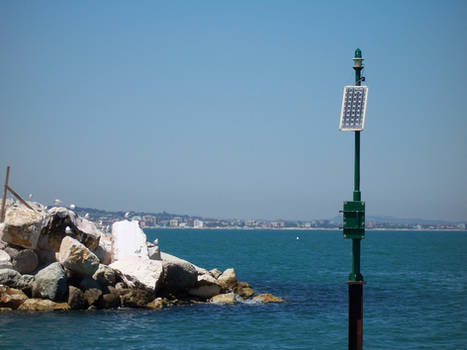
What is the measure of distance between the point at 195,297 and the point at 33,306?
8.19 metres

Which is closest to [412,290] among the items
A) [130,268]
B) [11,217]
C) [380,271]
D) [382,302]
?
[382,302]

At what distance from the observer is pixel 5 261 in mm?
25641

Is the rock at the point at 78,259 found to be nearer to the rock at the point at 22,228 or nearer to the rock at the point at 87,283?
the rock at the point at 87,283

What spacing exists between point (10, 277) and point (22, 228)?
2.13 meters

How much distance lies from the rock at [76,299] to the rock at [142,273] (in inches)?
105

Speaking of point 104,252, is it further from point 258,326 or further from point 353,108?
point 353,108

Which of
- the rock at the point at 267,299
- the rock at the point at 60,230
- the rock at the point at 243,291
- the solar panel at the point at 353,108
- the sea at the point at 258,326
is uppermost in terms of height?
the solar panel at the point at 353,108

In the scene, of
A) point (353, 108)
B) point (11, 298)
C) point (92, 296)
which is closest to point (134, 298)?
point (92, 296)

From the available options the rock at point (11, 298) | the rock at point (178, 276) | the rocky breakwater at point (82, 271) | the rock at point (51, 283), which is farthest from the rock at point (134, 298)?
the rock at point (11, 298)

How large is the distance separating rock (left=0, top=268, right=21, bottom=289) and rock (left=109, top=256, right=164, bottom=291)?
4.51 meters

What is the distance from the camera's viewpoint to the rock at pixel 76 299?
25.3m

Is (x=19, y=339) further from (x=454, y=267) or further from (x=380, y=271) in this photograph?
(x=454, y=267)

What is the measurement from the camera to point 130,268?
2823cm

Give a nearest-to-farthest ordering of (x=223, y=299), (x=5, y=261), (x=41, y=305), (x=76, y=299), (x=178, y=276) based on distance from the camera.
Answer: (x=41, y=305), (x=76, y=299), (x=5, y=261), (x=178, y=276), (x=223, y=299)
